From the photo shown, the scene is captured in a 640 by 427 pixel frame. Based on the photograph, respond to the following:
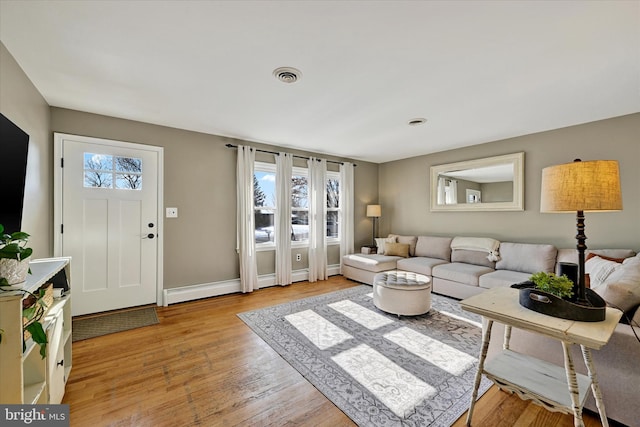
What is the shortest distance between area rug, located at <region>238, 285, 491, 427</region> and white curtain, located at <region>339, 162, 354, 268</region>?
185 centimetres

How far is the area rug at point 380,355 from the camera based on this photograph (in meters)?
1.68

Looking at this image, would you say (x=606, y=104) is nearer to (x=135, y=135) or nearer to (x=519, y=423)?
(x=519, y=423)

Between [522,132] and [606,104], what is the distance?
966 mm

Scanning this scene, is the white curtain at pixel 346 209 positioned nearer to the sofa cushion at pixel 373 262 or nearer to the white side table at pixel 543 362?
the sofa cushion at pixel 373 262

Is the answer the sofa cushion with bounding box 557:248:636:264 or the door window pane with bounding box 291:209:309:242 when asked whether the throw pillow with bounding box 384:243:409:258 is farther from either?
the sofa cushion with bounding box 557:248:636:264

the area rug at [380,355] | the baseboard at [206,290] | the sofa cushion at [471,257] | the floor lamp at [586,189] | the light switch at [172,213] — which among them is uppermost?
the floor lamp at [586,189]

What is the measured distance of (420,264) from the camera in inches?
165

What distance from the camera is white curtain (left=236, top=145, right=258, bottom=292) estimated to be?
13.3ft

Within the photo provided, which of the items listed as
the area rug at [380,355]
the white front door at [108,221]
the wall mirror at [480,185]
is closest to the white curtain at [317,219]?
the area rug at [380,355]

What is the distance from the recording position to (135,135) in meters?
3.34

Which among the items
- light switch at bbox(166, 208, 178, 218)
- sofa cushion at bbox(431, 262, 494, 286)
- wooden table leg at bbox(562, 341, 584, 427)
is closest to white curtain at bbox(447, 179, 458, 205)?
sofa cushion at bbox(431, 262, 494, 286)

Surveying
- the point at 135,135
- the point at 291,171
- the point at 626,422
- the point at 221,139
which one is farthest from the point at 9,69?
the point at 626,422

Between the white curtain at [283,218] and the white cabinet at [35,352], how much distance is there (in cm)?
274

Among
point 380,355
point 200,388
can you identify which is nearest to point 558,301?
point 380,355
